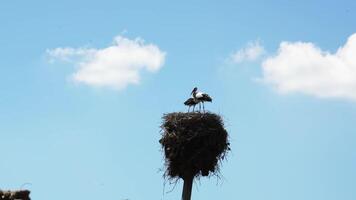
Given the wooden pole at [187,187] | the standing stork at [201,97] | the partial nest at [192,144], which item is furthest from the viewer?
the standing stork at [201,97]

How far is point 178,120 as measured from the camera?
26.9 m

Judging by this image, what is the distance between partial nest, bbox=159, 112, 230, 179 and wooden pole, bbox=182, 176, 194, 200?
0.12 m

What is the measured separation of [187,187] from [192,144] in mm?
1333

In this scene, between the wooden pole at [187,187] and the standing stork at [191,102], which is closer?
the wooden pole at [187,187]

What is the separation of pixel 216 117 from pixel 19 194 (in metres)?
9.17

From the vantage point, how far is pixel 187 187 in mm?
26328

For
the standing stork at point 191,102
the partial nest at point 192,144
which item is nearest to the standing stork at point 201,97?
the standing stork at point 191,102

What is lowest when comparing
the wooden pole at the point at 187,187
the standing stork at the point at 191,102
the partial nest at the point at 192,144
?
the wooden pole at the point at 187,187

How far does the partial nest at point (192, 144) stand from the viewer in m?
26.6

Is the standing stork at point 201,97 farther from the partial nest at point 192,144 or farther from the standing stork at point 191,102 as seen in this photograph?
the partial nest at point 192,144

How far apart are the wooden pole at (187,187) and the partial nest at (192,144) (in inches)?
4.8

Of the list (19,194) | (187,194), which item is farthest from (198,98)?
(19,194)

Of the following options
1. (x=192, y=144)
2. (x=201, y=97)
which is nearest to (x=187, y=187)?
(x=192, y=144)

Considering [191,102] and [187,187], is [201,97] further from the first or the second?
[187,187]
